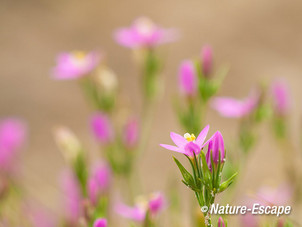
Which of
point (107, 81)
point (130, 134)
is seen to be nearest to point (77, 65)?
point (107, 81)

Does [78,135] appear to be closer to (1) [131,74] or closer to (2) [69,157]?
(1) [131,74]

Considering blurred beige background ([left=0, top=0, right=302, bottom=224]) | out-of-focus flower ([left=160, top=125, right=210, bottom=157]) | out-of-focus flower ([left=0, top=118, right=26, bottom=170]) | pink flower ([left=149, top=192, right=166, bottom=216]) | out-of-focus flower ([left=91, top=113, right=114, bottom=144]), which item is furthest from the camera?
blurred beige background ([left=0, top=0, right=302, bottom=224])

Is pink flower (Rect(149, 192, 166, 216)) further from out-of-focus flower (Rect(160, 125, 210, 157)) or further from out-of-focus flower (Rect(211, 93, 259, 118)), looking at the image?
out-of-focus flower (Rect(211, 93, 259, 118))

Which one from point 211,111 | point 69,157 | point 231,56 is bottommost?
point 211,111

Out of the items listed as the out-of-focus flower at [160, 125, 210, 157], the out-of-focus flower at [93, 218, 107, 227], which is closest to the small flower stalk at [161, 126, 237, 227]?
the out-of-focus flower at [160, 125, 210, 157]

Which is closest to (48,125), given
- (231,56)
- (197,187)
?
(231,56)

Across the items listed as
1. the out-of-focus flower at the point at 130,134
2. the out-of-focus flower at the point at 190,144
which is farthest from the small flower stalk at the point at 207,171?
the out-of-focus flower at the point at 130,134
